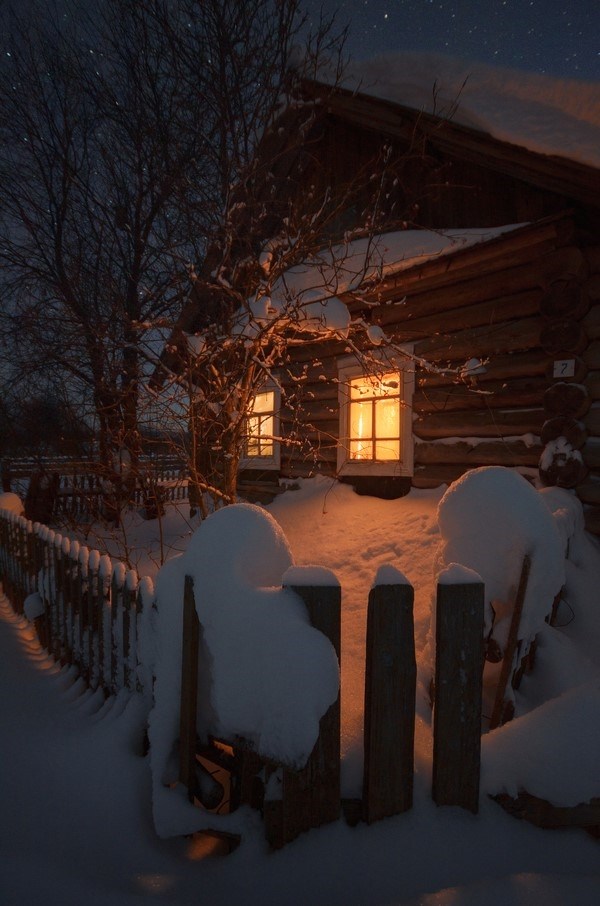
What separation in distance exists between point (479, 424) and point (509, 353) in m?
0.89

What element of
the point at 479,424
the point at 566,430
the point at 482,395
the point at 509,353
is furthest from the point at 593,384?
the point at 479,424

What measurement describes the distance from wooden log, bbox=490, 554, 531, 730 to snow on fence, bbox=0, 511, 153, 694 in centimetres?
205

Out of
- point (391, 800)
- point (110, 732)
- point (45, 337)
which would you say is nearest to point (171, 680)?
point (110, 732)

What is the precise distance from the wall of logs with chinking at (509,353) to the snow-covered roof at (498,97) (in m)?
0.80

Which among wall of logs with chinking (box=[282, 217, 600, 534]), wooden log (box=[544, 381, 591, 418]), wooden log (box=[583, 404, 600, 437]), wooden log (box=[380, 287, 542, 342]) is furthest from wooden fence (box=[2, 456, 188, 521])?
wooden log (box=[583, 404, 600, 437])

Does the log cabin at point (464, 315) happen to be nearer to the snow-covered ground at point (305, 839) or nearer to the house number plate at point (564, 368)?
the house number plate at point (564, 368)

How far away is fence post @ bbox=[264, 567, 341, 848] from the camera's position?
5.55ft

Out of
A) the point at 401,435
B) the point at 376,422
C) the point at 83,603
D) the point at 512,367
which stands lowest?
the point at 83,603

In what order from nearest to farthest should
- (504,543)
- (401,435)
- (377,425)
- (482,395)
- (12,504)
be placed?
(504,543)
(482,395)
(401,435)
(12,504)
(377,425)

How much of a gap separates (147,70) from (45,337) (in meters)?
6.00

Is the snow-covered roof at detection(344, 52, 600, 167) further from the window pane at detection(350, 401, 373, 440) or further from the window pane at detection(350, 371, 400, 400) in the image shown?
the window pane at detection(350, 401, 373, 440)

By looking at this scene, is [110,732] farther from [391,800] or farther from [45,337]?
[45,337]

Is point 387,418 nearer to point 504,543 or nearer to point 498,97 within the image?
point 498,97

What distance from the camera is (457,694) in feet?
5.63
